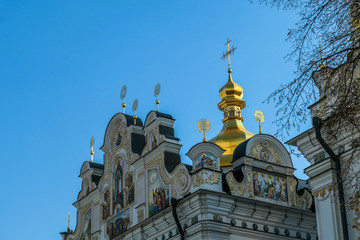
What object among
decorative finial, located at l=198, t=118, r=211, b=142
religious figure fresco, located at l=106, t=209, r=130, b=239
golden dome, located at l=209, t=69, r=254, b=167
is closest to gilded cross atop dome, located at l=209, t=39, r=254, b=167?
golden dome, located at l=209, t=69, r=254, b=167

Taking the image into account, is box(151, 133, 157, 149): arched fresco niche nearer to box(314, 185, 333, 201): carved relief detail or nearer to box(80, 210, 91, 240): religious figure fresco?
box(80, 210, 91, 240): religious figure fresco

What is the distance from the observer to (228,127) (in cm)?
2627

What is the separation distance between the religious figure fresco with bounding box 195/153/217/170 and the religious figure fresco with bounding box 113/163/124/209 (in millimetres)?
4383

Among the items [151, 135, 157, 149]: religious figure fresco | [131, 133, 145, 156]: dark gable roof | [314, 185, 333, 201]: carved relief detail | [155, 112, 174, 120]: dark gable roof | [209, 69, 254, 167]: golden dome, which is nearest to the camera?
[314, 185, 333, 201]: carved relief detail

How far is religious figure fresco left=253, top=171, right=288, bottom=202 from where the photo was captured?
795 inches

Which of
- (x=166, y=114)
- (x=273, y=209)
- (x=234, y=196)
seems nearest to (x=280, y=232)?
(x=273, y=209)

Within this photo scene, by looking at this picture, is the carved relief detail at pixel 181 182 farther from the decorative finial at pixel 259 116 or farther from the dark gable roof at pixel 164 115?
the decorative finial at pixel 259 116

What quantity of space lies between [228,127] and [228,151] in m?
1.73

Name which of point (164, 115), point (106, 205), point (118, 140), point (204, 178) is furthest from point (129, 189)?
point (204, 178)

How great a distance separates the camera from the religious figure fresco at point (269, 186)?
2019 cm

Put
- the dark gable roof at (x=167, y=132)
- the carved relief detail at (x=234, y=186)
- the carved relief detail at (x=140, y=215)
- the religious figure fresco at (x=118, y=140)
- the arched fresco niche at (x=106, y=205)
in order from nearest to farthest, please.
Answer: the carved relief detail at (x=234, y=186) < the carved relief detail at (x=140, y=215) < the dark gable roof at (x=167, y=132) < the arched fresco niche at (x=106, y=205) < the religious figure fresco at (x=118, y=140)

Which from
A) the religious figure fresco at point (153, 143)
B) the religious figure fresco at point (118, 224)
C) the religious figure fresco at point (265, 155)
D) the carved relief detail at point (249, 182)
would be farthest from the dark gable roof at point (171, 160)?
the religious figure fresco at point (265, 155)

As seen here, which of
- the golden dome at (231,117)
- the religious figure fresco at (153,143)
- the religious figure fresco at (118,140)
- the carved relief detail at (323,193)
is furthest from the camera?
the golden dome at (231,117)

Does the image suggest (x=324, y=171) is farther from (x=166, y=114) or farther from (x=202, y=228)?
(x=166, y=114)
